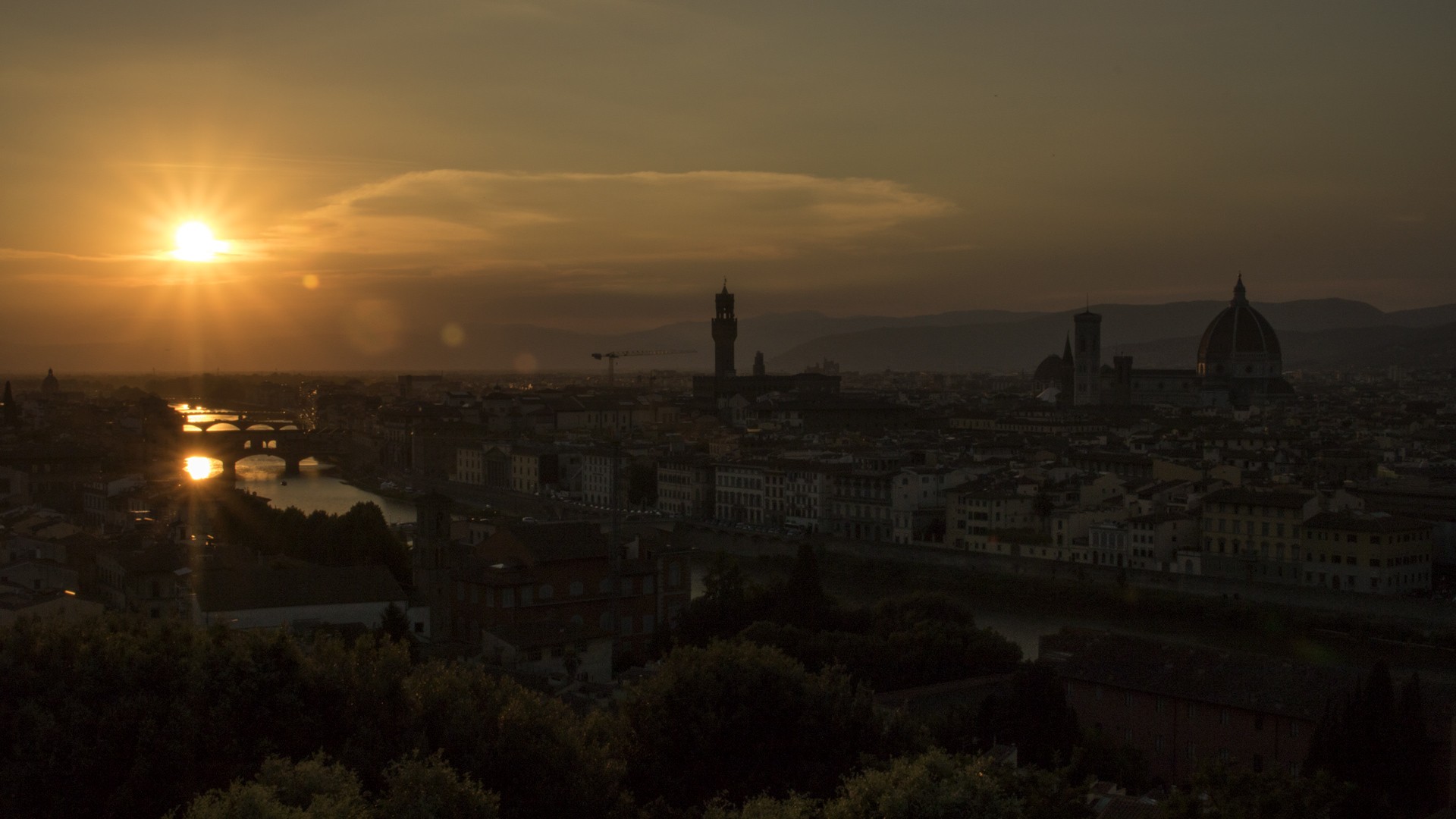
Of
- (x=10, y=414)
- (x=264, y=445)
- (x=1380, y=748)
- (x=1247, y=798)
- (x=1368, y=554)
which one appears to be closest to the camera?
(x=1247, y=798)

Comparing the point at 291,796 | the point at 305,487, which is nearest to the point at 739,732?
the point at 291,796

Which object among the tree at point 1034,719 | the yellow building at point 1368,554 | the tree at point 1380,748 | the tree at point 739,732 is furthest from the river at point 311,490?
the tree at point 1380,748

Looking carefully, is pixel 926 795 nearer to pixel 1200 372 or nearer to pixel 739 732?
pixel 739 732

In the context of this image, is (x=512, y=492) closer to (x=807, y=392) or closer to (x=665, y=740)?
(x=807, y=392)

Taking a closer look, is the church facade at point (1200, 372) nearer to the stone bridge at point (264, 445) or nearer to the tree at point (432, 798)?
the stone bridge at point (264, 445)

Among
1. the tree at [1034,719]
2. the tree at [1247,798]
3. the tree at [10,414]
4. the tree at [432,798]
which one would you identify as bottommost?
the tree at [1034,719]

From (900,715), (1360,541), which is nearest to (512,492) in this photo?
(1360,541)
